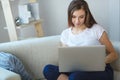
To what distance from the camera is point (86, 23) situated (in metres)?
1.87

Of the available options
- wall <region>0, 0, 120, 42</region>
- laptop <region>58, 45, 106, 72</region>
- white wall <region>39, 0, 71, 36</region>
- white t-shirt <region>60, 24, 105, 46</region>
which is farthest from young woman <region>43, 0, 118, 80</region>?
white wall <region>39, 0, 71, 36</region>

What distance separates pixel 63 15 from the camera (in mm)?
2854

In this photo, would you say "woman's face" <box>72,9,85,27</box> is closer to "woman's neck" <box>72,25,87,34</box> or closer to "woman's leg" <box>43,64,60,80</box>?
"woman's neck" <box>72,25,87,34</box>

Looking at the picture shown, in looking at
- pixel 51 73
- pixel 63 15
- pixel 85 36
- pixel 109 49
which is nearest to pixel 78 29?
pixel 85 36

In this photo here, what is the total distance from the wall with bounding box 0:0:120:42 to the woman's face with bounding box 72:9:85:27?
0.78 m

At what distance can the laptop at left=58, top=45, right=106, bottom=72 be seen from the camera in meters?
1.54

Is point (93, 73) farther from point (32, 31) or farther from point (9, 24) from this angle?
point (32, 31)

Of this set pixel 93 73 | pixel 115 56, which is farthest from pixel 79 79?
pixel 115 56

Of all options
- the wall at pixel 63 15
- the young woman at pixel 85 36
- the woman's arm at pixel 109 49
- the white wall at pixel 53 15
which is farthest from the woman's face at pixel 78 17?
the white wall at pixel 53 15

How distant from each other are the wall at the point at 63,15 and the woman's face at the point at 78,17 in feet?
2.55

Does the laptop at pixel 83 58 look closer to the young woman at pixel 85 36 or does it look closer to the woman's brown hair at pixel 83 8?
the young woman at pixel 85 36

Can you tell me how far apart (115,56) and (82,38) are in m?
0.29

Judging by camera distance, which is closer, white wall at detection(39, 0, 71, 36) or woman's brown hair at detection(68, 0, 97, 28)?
woman's brown hair at detection(68, 0, 97, 28)

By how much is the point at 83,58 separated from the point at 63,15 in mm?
1351
